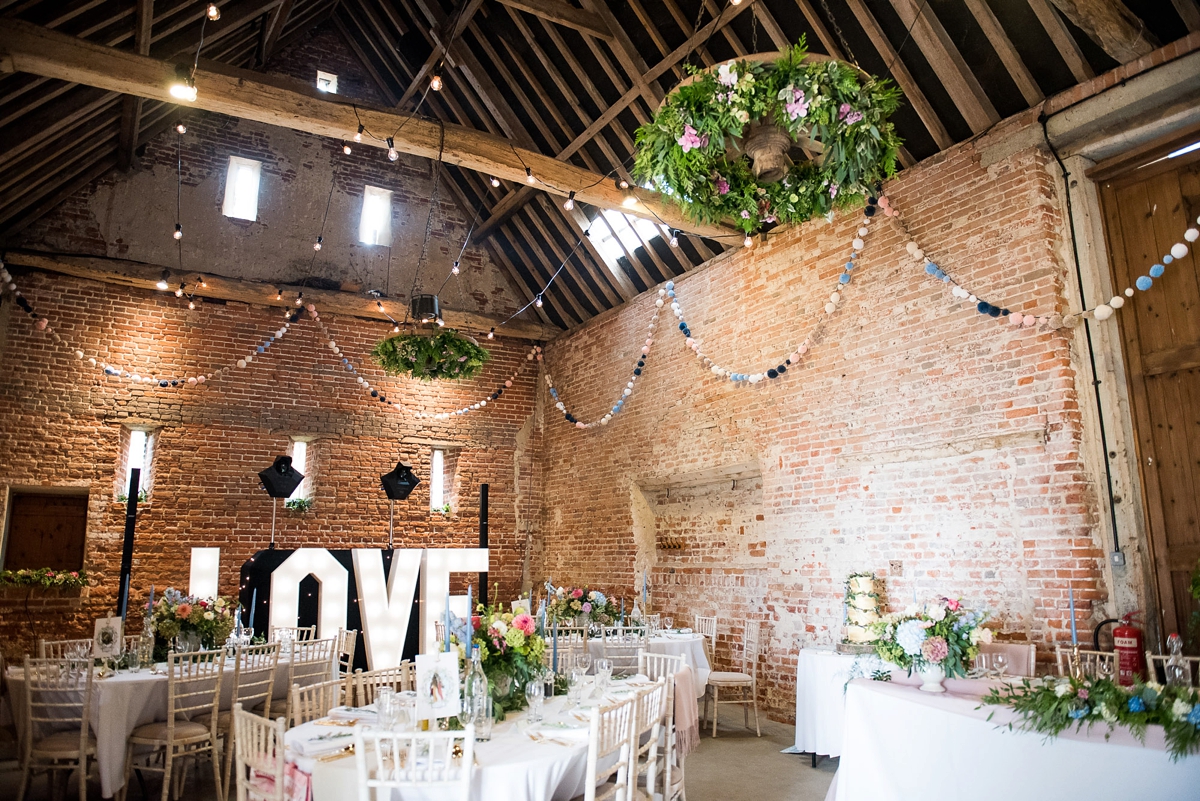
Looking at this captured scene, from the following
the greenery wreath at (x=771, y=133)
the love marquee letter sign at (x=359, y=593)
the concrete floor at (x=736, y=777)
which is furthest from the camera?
the love marquee letter sign at (x=359, y=593)

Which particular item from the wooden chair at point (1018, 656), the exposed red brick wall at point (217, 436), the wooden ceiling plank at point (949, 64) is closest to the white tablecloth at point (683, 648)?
the wooden chair at point (1018, 656)

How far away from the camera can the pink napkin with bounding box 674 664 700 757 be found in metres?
4.72

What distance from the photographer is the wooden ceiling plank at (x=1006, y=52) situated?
5.44 meters

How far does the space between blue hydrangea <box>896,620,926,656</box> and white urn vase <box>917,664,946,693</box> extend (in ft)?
0.28

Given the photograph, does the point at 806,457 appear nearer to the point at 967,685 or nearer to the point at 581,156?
the point at 967,685

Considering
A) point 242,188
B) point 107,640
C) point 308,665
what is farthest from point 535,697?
point 242,188

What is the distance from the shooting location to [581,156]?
29.6ft

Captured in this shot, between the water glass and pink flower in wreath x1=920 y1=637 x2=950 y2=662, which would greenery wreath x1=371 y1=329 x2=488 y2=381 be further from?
pink flower in wreath x1=920 y1=637 x2=950 y2=662

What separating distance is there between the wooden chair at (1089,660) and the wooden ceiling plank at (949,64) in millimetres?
3847

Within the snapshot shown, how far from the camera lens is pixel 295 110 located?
6266 millimetres

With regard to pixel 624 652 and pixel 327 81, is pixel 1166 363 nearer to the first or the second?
pixel 624 652

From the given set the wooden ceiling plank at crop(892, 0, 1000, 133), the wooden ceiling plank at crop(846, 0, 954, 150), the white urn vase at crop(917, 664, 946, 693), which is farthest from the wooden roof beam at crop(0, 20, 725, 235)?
the white urn vase at crop(917, 664, 946, 693)

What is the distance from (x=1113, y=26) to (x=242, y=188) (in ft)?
31.3

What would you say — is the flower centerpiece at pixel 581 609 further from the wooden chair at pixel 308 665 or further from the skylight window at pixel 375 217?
the skylight window at pixel 375 217
